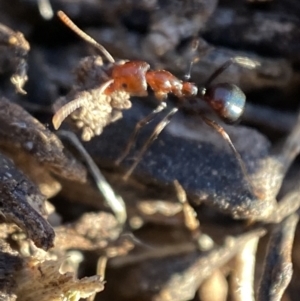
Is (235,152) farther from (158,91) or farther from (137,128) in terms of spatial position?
(158,91)

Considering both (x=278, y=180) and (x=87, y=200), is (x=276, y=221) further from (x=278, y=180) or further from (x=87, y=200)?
(x=87, y=200)

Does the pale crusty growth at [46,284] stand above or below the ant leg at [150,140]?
below

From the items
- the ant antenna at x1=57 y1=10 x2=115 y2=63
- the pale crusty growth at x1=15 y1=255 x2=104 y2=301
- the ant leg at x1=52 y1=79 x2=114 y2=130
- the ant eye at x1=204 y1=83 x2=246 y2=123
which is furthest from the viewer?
the ant eye at x1=204 y1=83 x2=246 y2=123

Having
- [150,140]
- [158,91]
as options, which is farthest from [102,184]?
[158,91]

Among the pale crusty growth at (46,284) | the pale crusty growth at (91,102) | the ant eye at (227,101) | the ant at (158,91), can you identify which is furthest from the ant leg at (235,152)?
the pale crusty growth at (46,284)

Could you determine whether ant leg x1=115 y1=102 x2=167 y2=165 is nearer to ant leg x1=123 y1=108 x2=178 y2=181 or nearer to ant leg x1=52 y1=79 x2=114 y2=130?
ant leg x1=123 y1=108 x2=178 y2=181

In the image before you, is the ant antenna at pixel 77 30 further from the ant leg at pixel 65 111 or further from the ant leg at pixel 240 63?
the ant leg at pixel 240 63

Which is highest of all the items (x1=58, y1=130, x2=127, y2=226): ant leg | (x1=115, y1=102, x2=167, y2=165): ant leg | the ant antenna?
the ant antenna

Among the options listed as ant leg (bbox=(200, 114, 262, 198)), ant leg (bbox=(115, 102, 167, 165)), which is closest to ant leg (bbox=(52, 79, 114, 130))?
ant leg (bbox=(115, 102, 167, 165))
